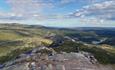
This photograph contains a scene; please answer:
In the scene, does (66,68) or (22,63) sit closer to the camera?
(66,68)

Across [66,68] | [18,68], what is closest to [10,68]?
[18,68]

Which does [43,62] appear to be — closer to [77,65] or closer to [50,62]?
[50,62]

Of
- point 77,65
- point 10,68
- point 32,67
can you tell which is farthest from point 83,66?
point 10,68

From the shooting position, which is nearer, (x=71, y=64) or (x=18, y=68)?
(x=18, y=68)

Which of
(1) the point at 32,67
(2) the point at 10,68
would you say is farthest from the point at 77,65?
(2) the point at 10,68

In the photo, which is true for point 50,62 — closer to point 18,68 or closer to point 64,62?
point 64,62

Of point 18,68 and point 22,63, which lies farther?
point 22,63

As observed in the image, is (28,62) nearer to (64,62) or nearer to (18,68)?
(18,68)
